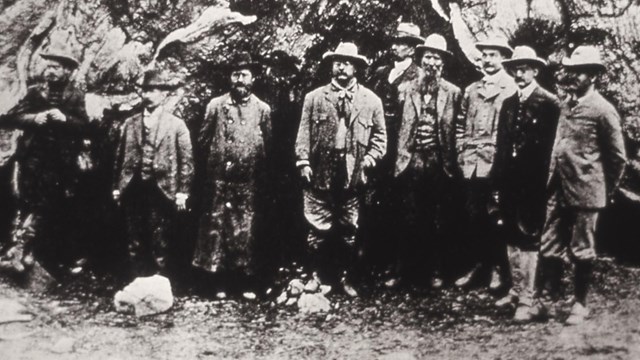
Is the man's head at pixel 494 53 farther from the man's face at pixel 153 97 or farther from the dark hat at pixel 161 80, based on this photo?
the man's face at pixel 153 97

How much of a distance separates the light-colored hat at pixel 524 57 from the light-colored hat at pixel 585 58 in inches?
5.7

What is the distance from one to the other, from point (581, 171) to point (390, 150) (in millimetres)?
1045

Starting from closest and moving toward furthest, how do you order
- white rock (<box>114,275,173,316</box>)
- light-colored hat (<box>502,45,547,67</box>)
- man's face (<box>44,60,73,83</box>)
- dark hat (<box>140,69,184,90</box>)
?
light-colored hat (<box>502,45,547,67</box>) < white rock (<box>114,275,173,316</box>) < dark hat (<box>140,69,184,90</box>) < man's face (<box>44,60,73,83</box>)

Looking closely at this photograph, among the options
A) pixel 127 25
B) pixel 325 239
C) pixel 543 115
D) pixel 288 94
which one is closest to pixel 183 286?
pixel 325 239

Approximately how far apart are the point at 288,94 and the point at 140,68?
0.94m

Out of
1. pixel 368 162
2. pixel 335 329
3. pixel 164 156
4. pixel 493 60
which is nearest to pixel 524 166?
pixel 493 60

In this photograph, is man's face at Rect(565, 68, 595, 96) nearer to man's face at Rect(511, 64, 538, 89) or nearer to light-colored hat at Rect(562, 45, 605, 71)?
light-colored hat at Rect(562, 45, 605, 71)

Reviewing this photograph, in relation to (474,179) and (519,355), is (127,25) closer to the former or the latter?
(474,179)

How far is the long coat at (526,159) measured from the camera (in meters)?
3.99

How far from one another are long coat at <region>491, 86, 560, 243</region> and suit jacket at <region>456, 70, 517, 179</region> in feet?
0.14

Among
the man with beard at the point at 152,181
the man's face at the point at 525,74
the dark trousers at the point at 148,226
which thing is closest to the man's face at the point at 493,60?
the man's face at the point at 525,74

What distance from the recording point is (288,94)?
4293mm

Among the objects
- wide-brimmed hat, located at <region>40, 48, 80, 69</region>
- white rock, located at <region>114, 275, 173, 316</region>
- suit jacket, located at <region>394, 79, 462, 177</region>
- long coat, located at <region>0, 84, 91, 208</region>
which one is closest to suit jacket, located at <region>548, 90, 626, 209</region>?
suit jacket, located at <region>394, 79, 462, 177</region>

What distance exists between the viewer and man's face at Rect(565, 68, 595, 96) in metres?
4.00
